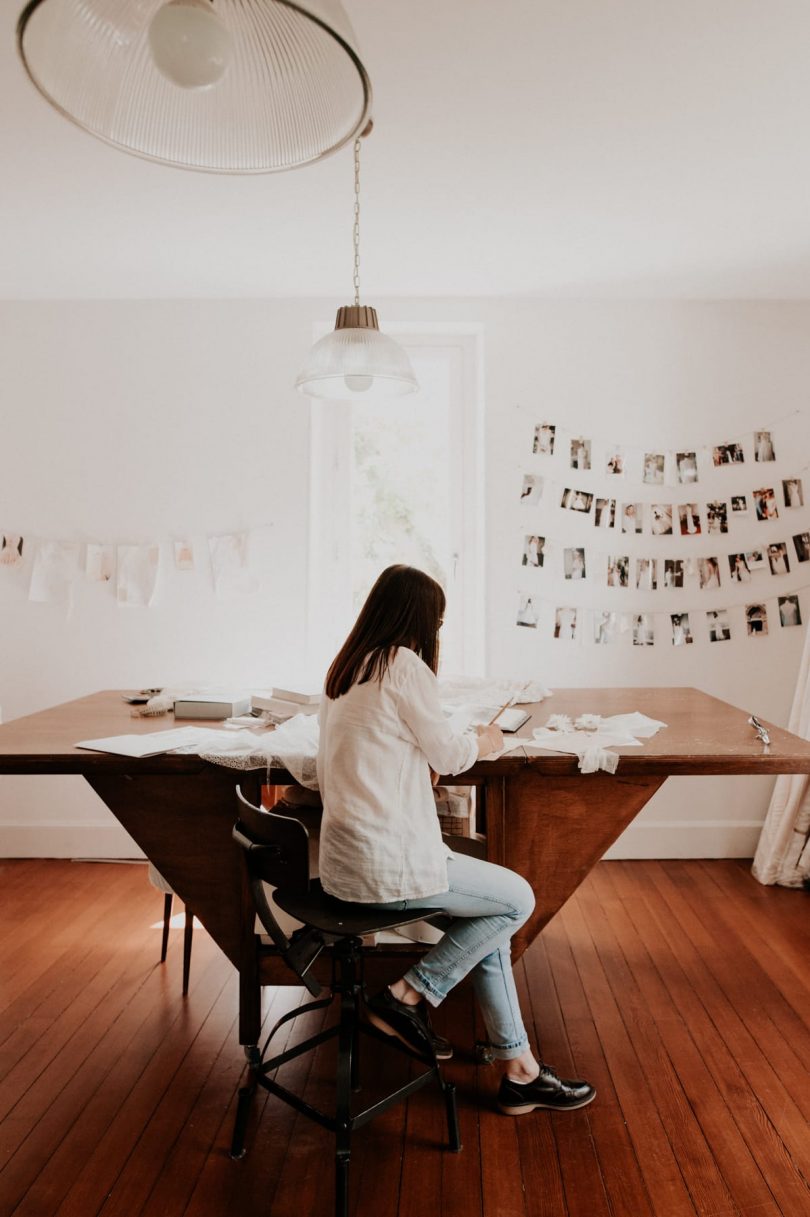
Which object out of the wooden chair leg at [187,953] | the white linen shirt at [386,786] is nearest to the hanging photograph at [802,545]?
the white linen shirt at [386,786]

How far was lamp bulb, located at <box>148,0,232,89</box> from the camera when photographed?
0.97m

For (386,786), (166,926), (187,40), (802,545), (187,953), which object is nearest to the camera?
(187,40)

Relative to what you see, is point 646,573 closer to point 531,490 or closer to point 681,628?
point 681,628

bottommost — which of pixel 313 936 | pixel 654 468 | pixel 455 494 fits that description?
pixel 313 936

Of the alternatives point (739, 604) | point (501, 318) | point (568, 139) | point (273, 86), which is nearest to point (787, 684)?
point (739, 604)

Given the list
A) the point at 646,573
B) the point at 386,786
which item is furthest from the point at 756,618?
the point at 386,786

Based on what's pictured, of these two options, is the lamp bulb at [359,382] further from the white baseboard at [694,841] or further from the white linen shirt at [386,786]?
the white baseboard at [694,841]

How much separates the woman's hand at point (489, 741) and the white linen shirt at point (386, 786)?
0.69 ft

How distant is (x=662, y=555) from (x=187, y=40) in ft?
10.5

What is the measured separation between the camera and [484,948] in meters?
2.01

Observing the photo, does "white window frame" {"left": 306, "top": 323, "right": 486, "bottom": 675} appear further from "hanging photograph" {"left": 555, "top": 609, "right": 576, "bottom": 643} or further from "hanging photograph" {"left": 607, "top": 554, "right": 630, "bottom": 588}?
"hanging photograph" {"left": 607, "top": 554, "right": 630, "bottom": 588}

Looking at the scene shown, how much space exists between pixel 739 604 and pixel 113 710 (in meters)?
2.60

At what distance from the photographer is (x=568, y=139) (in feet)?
8.20

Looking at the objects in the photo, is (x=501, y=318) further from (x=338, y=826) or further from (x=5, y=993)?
(x=5, y=993)
